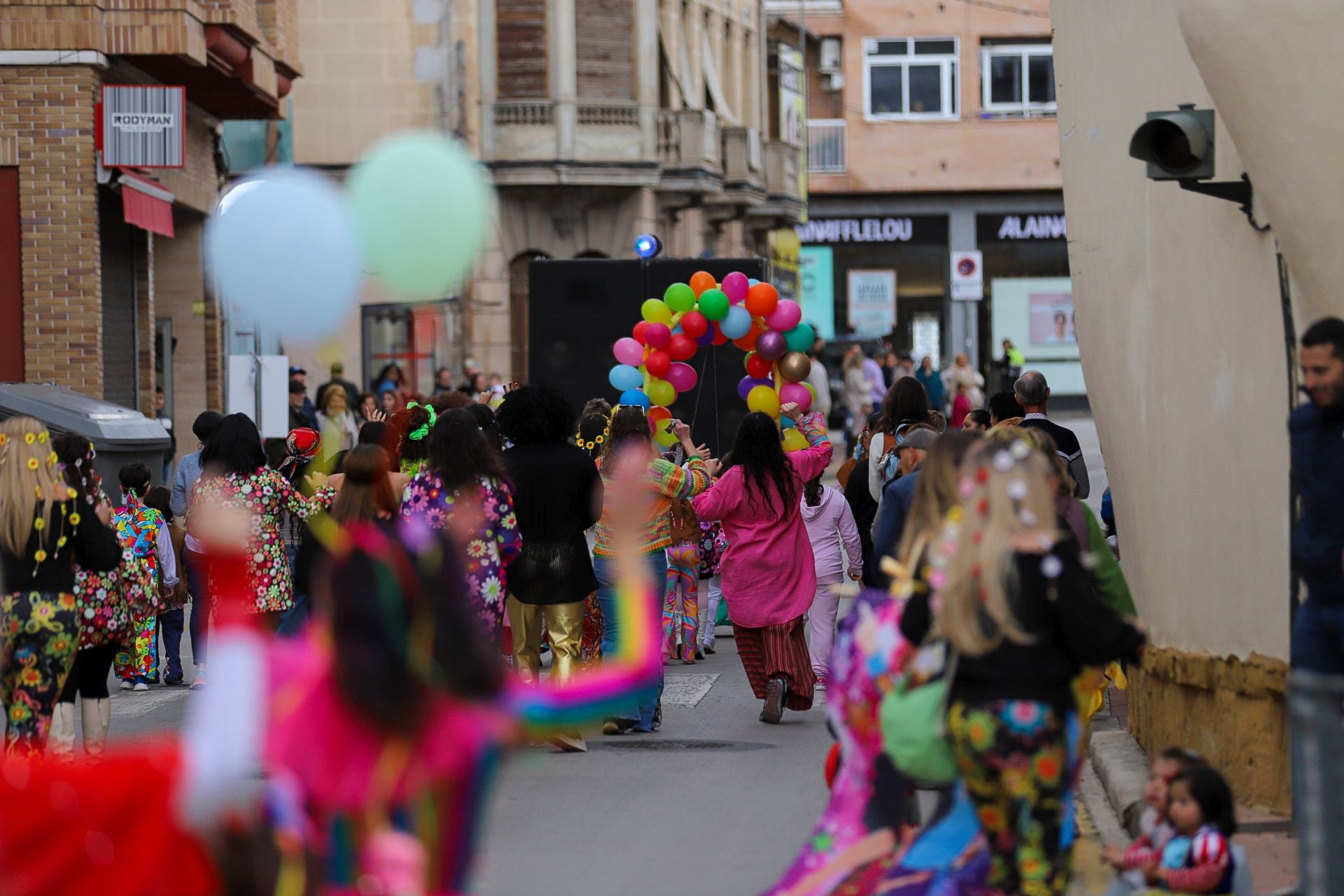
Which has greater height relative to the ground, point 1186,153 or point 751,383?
point 1186,153

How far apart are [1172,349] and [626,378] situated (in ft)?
27.2

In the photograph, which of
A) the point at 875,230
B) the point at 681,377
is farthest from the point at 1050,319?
the point at 681,377

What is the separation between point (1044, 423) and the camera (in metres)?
11.5

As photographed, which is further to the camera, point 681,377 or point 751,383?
point 681,377

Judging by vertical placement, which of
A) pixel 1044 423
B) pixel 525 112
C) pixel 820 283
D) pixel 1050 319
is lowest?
pixel 1044 423

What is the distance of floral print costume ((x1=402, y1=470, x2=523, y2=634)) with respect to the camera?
10.1m

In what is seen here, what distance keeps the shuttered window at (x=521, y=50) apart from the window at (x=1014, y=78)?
50.1 ft

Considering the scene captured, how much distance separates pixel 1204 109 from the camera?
8.16 m

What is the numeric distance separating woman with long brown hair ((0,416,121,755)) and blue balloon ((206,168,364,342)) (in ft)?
3.85

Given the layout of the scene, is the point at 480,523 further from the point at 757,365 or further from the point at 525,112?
the point at 525,112

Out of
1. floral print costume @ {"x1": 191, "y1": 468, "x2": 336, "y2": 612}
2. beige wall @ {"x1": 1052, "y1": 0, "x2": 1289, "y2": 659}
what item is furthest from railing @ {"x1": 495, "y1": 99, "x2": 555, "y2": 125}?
beige wall @ {"x1": 1052, "y1": 0, "x2": 1289, "y2": 659}

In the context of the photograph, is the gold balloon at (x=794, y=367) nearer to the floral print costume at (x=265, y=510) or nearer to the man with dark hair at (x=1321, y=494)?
the floral print costume at (x=265, y=510)

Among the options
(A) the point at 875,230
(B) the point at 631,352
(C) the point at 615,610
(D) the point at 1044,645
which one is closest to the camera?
(D) the point at 1044,645

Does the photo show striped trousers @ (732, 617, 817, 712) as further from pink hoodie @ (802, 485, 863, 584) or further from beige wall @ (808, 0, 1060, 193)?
beige wall @ (808, 0, 1060, 193)
